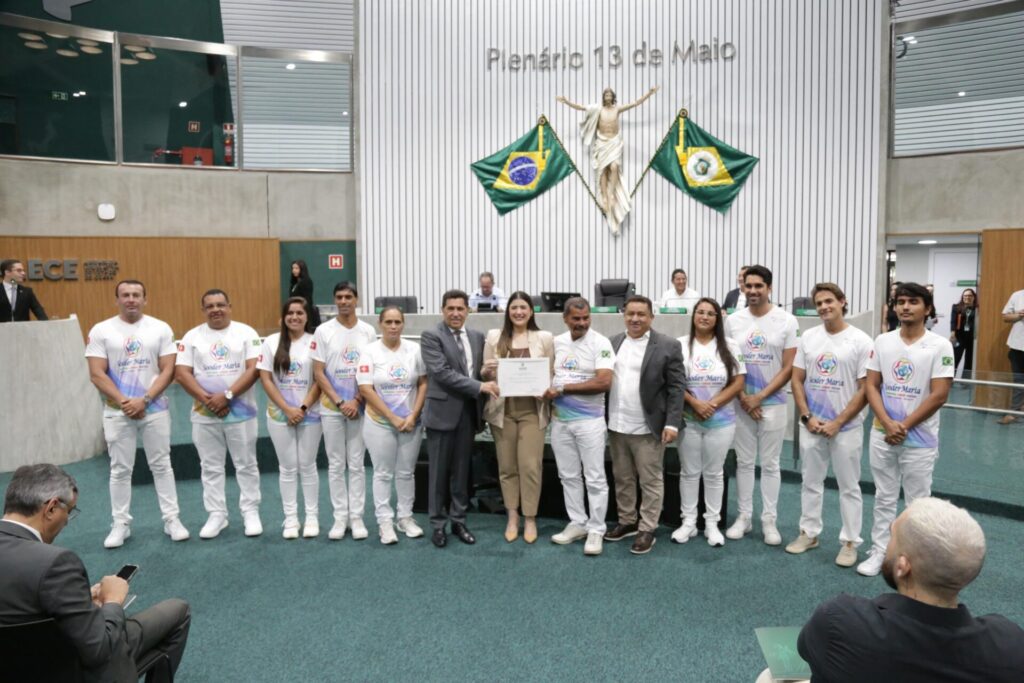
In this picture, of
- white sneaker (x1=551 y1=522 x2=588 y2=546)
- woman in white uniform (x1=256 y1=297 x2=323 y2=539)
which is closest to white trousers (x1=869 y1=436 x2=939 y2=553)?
white sneaker (x1=551 y1=522 x2=588 y2=546)

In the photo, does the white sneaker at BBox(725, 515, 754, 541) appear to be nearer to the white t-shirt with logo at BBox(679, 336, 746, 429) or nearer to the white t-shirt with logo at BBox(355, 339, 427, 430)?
the white t-shirt with logo at BBox(679, 336, 746, 429)

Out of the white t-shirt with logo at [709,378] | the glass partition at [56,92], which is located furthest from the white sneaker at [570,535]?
the glass partition at [56,92]

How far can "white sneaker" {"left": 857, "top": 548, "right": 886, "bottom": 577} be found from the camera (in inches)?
154

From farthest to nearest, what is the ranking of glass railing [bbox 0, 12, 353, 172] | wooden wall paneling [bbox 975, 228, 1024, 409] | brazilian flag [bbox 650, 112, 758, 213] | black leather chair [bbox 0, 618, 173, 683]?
1. brazilian flag [bbox 650, 112, 758, 213]
2. glass railing [bbox 0, 12, 353, 172]
3. wooden wall paneling [bbox 975, 228, 1024, 409]
4. black leather chair [bbox 0, 618, 173, 683]

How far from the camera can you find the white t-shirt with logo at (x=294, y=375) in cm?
446

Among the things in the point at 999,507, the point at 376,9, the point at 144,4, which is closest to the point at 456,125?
the point at 376,9

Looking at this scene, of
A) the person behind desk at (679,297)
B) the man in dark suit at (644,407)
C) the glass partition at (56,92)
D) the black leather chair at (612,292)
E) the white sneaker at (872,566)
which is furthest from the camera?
the glass partition at (56,92)

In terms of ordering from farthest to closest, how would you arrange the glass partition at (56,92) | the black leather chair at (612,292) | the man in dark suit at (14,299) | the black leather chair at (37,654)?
the glass partition at (56,92) → the black leather chair at (612,292) → the man in dark suit at (14,299) → the black leather chair at (37,654)

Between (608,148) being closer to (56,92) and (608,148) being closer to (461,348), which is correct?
(461,348)

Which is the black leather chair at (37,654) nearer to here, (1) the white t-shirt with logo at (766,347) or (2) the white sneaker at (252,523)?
(2) the white sneaker at (252,523)

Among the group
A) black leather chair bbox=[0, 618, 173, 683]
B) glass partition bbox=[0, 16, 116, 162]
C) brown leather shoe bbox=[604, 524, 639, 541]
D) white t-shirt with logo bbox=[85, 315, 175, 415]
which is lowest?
brown leather shoe bbox=[604, 524, 639, 541]

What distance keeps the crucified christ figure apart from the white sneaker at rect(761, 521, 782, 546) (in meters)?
6.68

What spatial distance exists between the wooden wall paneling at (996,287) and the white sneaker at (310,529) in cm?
807

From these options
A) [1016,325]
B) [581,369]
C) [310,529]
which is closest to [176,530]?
[310,529]
